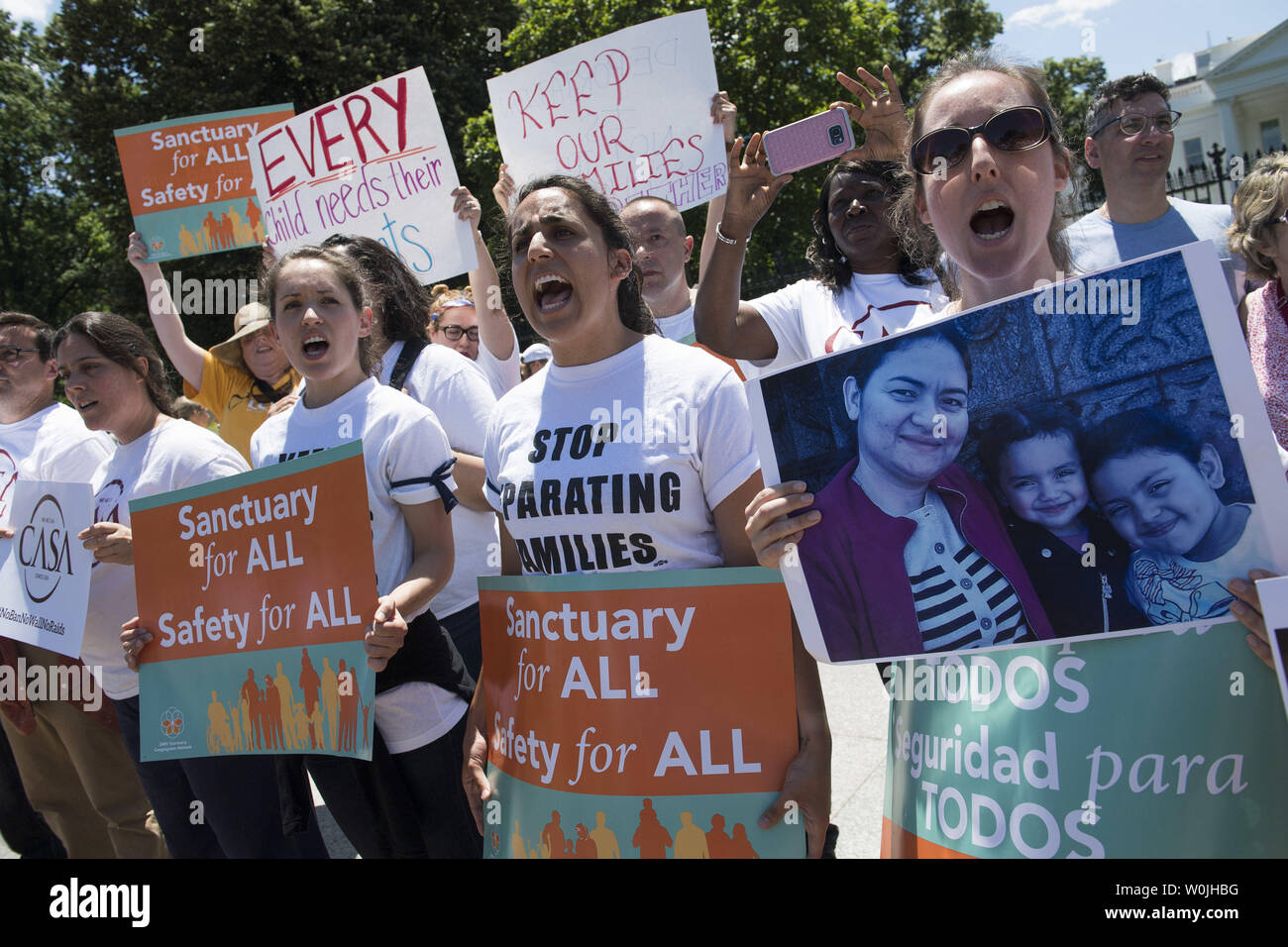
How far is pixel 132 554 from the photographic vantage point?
297 centimetres

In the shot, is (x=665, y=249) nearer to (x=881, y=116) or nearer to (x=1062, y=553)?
(x=881, y=116)

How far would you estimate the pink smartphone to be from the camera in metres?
2.54

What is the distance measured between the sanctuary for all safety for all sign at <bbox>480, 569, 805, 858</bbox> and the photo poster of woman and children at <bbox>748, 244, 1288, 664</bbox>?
0.21 metres

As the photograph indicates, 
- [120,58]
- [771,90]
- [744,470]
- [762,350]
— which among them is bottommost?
[744,470]

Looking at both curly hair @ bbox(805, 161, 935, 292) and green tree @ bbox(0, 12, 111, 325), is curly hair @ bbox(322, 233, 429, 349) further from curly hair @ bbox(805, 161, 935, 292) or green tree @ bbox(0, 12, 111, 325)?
green tree @ bbox(0, 12, 111, 325)

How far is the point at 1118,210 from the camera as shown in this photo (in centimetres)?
333

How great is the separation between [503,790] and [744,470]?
884 mm

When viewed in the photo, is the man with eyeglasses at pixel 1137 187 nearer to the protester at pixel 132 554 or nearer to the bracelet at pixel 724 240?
the bracelet at pixel 724 240

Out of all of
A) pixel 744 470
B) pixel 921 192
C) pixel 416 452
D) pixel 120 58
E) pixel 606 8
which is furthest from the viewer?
pixel 120 58

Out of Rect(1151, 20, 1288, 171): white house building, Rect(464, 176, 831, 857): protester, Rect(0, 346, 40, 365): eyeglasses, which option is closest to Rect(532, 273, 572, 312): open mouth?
Rect(464, 176, 831, 857): protester

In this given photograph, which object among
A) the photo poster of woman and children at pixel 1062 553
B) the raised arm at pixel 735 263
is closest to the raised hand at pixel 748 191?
the raised arm at pixel 735 263

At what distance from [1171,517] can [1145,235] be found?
2.31m
